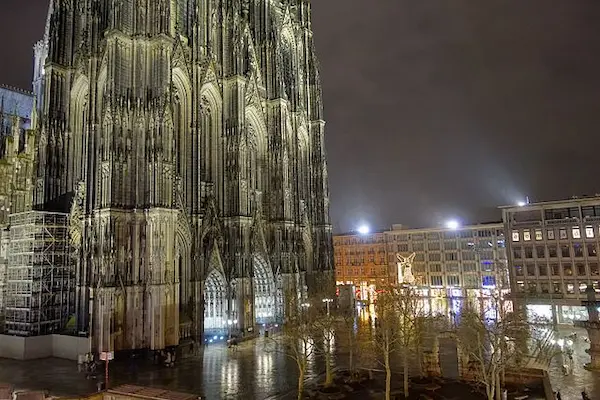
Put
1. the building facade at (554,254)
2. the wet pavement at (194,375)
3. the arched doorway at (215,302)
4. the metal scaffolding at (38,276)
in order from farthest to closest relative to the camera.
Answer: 1. the building facade at (554,254)
2. the arched doorway at (215,302)
3. the metal scaffolding at (38,276)
4. the wet pavement at (194,375)

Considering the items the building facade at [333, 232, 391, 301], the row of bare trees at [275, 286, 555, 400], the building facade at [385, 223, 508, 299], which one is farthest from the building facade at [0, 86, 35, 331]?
the building facade at [333, 232, 391, 301]

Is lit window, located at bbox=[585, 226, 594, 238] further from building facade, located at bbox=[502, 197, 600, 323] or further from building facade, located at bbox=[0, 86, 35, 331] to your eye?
building facade, located at bbox=[0, 86, 35, 331]

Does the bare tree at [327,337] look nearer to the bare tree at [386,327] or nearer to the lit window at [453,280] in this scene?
the bare tree at [386,327]

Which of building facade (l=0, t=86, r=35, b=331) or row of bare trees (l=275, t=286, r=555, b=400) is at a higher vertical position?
building facade (l=0, t=86, r=35, b=331)

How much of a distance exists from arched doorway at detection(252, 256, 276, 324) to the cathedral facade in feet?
0.43

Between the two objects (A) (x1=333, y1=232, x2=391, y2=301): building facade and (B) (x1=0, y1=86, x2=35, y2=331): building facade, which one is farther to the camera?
(A) (x1=333, y1=232, x2=391, y2=301): building facade

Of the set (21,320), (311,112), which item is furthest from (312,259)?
(21,320)

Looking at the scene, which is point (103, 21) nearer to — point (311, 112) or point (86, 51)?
point (86, 51)

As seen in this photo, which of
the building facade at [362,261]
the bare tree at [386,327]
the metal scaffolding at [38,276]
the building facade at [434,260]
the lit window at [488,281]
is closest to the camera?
the bare tree at [386,327]

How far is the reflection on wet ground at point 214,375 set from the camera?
29219 mm

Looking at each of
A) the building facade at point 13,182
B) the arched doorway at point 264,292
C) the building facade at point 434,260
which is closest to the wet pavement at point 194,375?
Answer: the arched doorway at point 264,292

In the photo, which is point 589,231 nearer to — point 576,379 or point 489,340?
point 576,379

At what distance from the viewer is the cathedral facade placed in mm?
40031

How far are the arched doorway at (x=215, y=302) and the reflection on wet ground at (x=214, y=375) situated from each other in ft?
23.3
